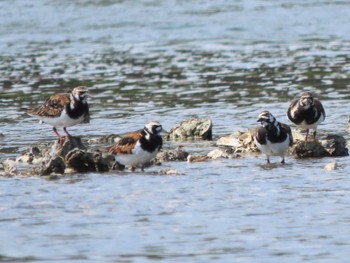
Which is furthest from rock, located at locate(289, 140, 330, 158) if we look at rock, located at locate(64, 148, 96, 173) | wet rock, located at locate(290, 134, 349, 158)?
rock, located at locate(64, 148, 96, 173)

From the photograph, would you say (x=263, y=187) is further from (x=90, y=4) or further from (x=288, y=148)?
(x=90, y=4)

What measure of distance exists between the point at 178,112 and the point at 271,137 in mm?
6266

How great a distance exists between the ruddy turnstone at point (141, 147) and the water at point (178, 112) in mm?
242

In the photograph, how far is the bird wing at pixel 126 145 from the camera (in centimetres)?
1478

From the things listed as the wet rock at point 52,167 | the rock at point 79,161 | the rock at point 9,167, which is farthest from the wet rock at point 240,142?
the rock at point 9,167

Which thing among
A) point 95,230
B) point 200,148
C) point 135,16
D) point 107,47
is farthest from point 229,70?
point 95,230

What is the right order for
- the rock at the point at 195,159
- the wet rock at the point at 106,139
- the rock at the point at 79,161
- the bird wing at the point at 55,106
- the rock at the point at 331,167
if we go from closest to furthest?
the rock at the point at 331,167 < the rock at the point at 79,161 < the rock at the point at 195,159 < the bird wing at the point at 55,106 < the wet rock at the point at 106,139

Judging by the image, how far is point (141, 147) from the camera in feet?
48.2

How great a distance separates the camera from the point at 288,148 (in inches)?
635

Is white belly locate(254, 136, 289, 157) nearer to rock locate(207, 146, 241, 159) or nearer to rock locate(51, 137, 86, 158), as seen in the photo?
rock locate(207, 146, 241, 159)

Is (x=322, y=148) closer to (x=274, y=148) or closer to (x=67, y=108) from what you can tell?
(x=274, y=148)

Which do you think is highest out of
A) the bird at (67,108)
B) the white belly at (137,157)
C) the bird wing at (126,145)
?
the bird at (67,108)

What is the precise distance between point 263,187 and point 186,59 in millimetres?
17309

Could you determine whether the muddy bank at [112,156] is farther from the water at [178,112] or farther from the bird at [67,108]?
the bird at [67,108]
